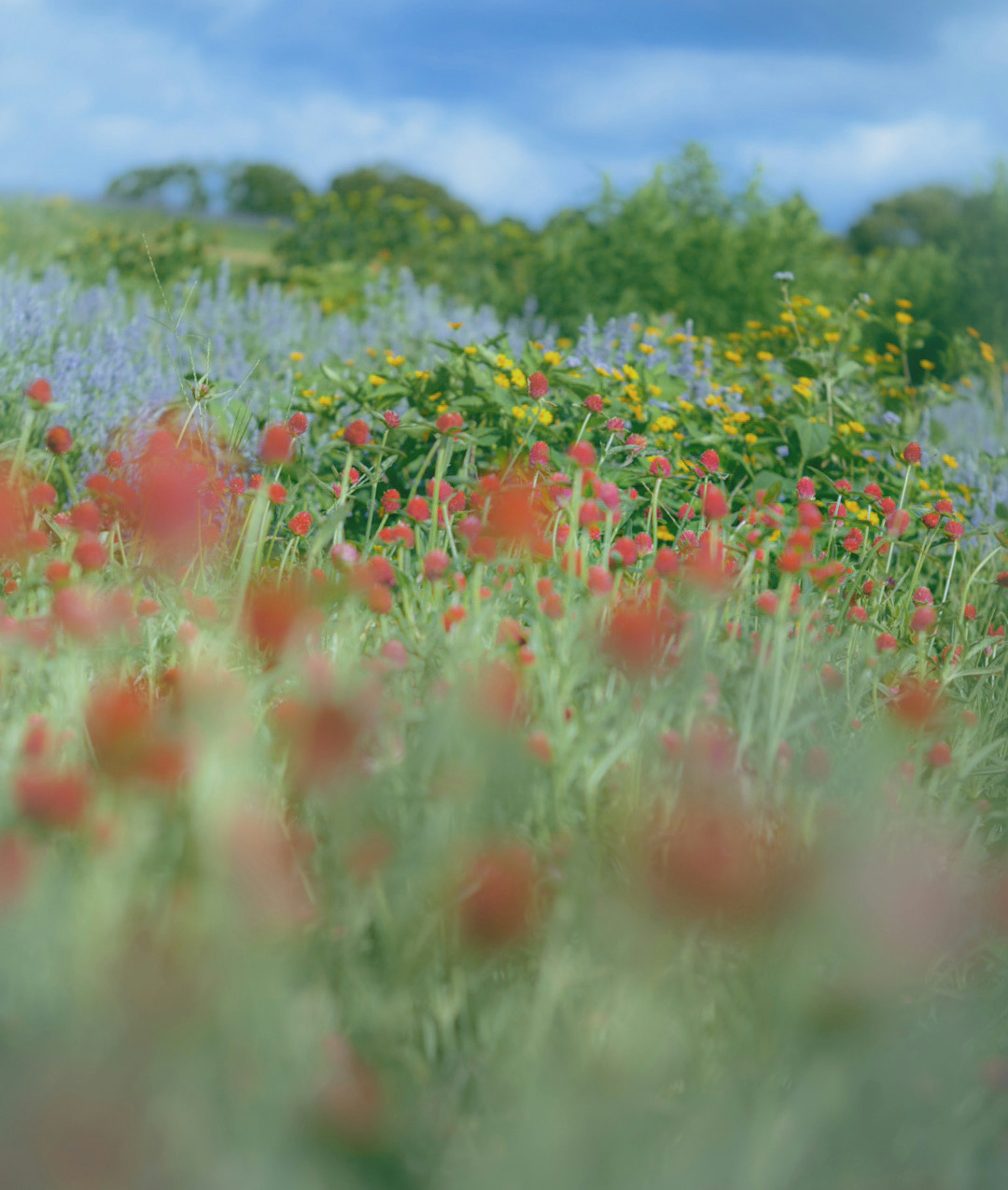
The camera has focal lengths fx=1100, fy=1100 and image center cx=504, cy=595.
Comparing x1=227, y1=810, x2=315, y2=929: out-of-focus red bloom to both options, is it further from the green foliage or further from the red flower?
the green foliage

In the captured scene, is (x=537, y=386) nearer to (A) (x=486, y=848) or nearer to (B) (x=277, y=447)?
(B) (x=277, y=447)

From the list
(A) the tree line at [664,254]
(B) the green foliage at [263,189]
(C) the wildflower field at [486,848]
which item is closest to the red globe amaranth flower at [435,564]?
(C) the wildflower field at [486,848]

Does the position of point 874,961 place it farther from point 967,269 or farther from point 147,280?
point 967,269

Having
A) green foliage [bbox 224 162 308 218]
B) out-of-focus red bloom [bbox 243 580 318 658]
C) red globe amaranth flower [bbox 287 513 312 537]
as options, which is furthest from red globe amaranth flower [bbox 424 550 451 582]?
green foliage [bbox 224 162 308 218]

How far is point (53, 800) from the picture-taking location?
1.22 meters

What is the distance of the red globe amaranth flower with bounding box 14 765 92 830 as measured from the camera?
4.00 ft

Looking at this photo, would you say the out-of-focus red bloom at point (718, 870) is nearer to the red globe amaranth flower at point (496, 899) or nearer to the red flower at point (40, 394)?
the red globe amaranth flower at point (496, 899)

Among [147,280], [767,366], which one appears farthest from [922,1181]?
[147,280]

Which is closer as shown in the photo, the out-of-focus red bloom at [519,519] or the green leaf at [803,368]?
the out-of-focus red bloom at [519,519]

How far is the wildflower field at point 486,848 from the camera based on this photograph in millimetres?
1023

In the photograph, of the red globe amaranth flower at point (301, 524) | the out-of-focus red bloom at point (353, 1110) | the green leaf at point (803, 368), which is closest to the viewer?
the out-of-focus red bloom at point (353, 1110)

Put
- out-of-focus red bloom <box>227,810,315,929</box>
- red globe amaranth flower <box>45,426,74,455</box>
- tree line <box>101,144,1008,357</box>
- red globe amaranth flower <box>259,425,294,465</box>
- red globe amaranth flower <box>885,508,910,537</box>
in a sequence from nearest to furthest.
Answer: out-of-focus red bloom <box>227,810,315,929</box> → red globe amaranth flower <box>259,425,294,465</box> → red globe amaranth flower <box>45,426,74,455</box> → red globe amaranth flower <box>885,508,910,537</box> → tree line <box>101,144,1008,357</box>

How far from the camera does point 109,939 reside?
133cm

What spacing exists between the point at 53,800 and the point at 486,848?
536 millimetres
